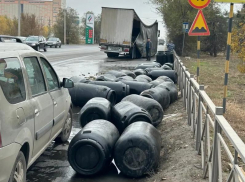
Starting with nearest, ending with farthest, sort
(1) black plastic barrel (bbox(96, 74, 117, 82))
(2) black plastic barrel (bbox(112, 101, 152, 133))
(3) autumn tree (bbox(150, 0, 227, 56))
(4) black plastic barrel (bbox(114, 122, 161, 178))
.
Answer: (4) black plastic barrel (bbox(114, 122, 161, 178))
(2) black plastic barrel (bbox(112, 101, 152, 133))
(1) black plastic barrel (bbox(96, 74, 117, 82))
(3) autumn tree (bbox(150, 0, 227, 56))

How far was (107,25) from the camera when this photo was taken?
28547 millimetres

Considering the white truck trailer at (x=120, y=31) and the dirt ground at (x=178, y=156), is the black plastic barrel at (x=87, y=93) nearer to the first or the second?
the dirt ground at (x=178, y=156)

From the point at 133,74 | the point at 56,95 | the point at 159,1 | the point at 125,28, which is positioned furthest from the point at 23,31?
the point at 56,95

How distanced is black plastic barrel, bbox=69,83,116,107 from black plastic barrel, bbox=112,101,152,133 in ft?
8.81

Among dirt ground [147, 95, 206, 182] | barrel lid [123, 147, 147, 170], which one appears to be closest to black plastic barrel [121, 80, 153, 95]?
dirt ground [147, 95, 206, 182]

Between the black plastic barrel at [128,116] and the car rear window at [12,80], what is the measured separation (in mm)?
Result: 2607

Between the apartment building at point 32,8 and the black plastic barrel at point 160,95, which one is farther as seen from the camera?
the apartment building at point 32,8

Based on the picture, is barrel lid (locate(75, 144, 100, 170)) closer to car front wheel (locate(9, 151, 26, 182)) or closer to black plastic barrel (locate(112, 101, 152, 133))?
car front wheel (locate(9, 151, 26, 182))

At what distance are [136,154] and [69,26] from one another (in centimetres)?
7634

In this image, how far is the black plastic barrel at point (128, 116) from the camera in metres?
6.67

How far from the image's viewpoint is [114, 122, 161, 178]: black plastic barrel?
516cm

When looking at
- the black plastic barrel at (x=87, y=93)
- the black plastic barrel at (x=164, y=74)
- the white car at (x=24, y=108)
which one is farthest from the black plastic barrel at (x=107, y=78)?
the white car at (x=24, y=108)

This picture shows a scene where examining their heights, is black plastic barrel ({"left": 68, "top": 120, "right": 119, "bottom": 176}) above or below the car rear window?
below

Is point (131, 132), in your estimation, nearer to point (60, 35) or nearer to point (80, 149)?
point (80, 149)
